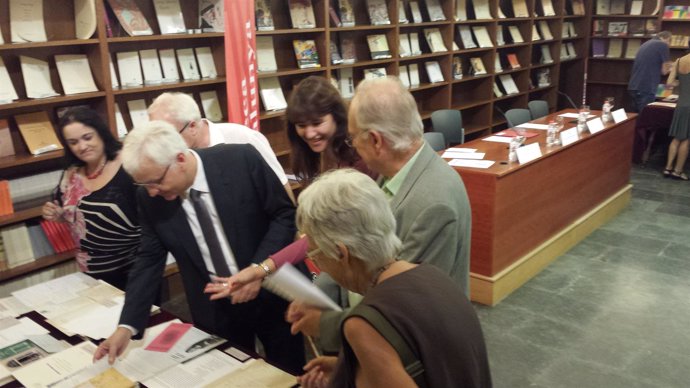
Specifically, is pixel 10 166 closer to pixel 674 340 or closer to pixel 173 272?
pixel 173 272

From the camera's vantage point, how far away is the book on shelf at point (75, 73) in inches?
143

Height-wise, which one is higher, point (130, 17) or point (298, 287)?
point (130, 17)

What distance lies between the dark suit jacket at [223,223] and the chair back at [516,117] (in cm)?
433

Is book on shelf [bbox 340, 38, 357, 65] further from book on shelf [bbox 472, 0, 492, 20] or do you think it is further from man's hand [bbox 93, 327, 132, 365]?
man's hand [bbox 93, 327, 132, 365]

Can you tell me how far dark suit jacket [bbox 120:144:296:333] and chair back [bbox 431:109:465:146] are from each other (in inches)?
154

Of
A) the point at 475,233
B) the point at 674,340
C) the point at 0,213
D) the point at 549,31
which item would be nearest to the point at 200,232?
the point at 0,213

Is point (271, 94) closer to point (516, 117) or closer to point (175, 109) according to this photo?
point (175, 109)

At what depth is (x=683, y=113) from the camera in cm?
674

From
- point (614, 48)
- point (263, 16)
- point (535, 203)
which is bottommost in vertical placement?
point (535, 203)

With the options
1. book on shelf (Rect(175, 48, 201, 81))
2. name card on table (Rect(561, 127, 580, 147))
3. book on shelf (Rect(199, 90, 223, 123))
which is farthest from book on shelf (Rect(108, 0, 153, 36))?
name card on table (Rect(561, 127, 580, 147))

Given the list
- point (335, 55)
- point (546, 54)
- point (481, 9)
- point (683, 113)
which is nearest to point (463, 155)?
point (335, 55)

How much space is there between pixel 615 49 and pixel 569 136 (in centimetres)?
549

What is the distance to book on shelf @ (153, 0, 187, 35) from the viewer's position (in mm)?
4105

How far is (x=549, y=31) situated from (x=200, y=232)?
26.3 feet
